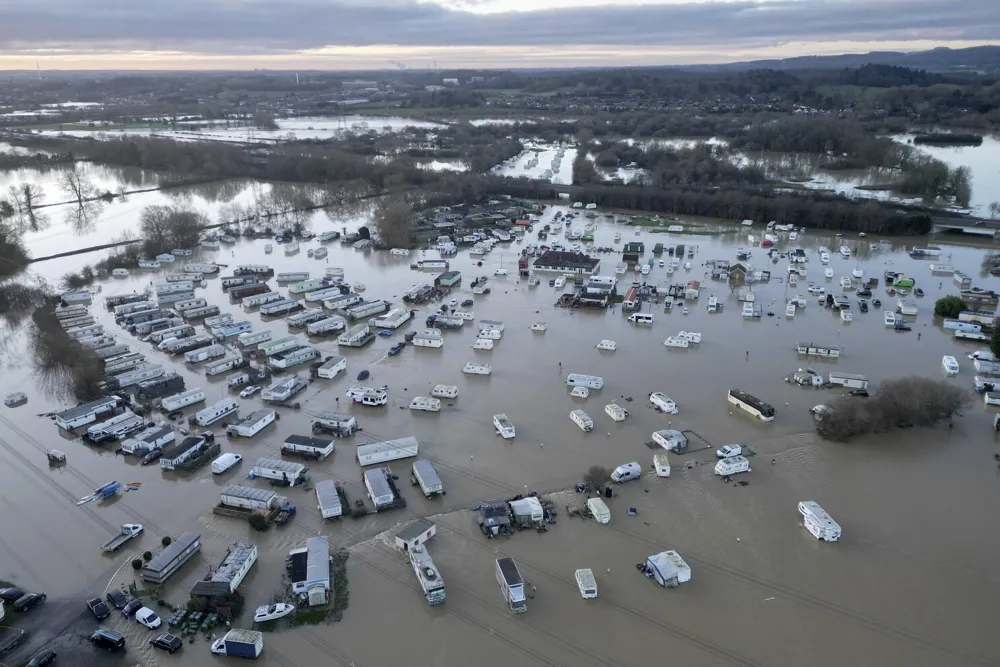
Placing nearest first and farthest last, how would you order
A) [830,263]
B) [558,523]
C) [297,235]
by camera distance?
1. [558,523]
2. [830,263]
3. [297,235]

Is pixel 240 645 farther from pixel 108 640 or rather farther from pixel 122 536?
pixel 122 536

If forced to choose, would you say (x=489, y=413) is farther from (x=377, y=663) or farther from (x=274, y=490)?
(x=377, y=663)

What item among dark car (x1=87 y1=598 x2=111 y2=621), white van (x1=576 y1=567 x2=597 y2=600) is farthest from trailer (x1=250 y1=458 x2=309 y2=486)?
white van (x1=576 y1=567 x2=597 y2=600)

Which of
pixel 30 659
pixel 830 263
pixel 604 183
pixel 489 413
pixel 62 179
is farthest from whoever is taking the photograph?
pixel 62 179

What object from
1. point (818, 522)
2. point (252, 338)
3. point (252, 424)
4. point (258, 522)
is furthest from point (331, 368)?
point (818, 522)

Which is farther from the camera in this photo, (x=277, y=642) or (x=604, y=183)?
(x=604, y=183)

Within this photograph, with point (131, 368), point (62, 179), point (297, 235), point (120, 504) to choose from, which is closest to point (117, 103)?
point (62, 179)

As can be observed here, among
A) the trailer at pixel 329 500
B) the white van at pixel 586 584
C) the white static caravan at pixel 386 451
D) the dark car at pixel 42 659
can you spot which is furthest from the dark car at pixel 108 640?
the white van at pixel 586 584
